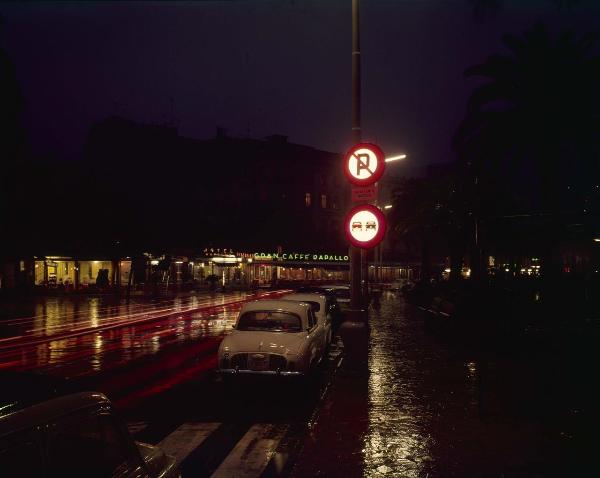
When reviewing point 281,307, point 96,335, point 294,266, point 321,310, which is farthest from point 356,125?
point 294,266

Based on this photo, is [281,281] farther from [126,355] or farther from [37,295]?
[126,355]

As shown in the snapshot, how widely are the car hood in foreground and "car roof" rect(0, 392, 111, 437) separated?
8.31 meters

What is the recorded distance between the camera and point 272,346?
11680mm

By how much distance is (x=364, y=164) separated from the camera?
40.4 ft

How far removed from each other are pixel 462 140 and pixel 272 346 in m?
17.6

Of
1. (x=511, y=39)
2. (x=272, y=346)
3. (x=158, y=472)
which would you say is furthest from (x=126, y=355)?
(x=511, y=39)

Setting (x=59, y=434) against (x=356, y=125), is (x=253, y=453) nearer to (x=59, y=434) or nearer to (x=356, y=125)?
(x=59, y=434)

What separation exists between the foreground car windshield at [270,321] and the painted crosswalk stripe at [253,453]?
3447 millimetres

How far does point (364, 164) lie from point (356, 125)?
3.87 ft

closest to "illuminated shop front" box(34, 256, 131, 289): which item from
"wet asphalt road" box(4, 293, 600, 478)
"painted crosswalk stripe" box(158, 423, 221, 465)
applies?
"wet asphalt road" box(4, 293, 600, 478)

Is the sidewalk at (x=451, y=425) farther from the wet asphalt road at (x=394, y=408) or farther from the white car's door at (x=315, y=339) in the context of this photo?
the white car's door at (x=315, y=339)

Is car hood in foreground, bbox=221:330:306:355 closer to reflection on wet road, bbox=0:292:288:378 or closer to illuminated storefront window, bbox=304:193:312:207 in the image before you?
reflection on wet road, bbox=0:292:288:378

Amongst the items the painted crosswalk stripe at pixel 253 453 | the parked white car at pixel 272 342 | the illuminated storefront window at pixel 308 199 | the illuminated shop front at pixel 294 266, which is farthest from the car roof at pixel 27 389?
the illuminated storefront window at pixel 308 199

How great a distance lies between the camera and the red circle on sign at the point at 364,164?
12.1 meters
